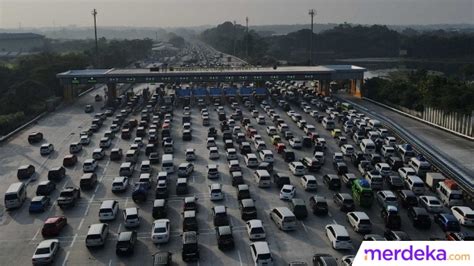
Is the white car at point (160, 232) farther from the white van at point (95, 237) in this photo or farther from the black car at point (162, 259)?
the white van at point (95, 237)

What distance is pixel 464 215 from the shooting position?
25.6m

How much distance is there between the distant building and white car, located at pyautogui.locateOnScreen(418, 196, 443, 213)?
173 metres

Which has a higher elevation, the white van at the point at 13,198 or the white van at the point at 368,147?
the white van at the point at 368,147

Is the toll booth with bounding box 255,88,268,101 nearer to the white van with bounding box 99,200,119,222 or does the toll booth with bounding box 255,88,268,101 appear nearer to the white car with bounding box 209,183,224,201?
the white car with bounding box 209,183,224,201

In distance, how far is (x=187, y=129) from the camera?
4709cm

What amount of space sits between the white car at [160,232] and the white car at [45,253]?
4628mm

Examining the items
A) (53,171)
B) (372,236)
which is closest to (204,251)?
(372,236)

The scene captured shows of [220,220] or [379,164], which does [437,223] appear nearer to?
[379,164]

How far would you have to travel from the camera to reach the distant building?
180250 mm

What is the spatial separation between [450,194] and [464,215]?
8.99ft

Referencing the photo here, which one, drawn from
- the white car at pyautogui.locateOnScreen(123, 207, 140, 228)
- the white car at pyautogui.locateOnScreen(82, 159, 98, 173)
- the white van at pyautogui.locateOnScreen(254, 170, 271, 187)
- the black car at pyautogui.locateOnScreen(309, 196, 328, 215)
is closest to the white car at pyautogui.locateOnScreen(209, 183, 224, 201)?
the white van at pyautogui.locateOnScreen(254, 170, 271, 187)

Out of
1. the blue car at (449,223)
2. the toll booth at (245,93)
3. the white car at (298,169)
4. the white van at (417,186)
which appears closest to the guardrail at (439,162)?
the white van at (417,186)

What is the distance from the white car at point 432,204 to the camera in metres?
27.3

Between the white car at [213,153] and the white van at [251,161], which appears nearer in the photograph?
the white van at [251,161]
